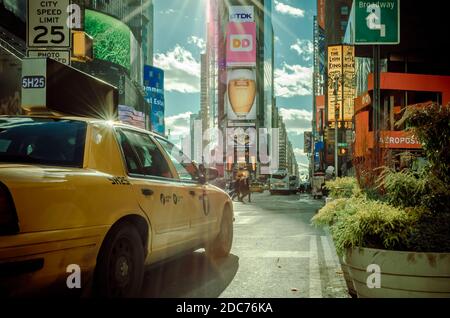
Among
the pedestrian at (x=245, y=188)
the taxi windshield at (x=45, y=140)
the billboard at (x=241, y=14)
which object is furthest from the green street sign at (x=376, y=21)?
the billboard at (x=241, y=14)

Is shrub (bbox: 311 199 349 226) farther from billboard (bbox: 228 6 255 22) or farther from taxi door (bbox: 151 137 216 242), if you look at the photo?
billboard (bbox: 228 6 255 22)

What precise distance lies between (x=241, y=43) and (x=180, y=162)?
12970cm

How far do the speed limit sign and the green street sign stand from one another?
194 inches

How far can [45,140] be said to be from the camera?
4.37 m

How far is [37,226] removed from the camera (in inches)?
129

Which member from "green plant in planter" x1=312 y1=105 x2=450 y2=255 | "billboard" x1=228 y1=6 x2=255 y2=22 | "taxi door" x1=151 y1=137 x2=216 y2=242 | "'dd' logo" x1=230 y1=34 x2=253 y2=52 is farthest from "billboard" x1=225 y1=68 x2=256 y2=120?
"green plant in planter" x1=312 y1=105 x2=450 y2=255

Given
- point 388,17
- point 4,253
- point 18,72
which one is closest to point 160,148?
point 4,253

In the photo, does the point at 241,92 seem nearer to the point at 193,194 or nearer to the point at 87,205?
the point at 193,194

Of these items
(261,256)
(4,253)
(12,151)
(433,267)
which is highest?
(12,151)

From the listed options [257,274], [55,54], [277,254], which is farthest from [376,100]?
[55,54]

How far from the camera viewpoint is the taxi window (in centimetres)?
494
